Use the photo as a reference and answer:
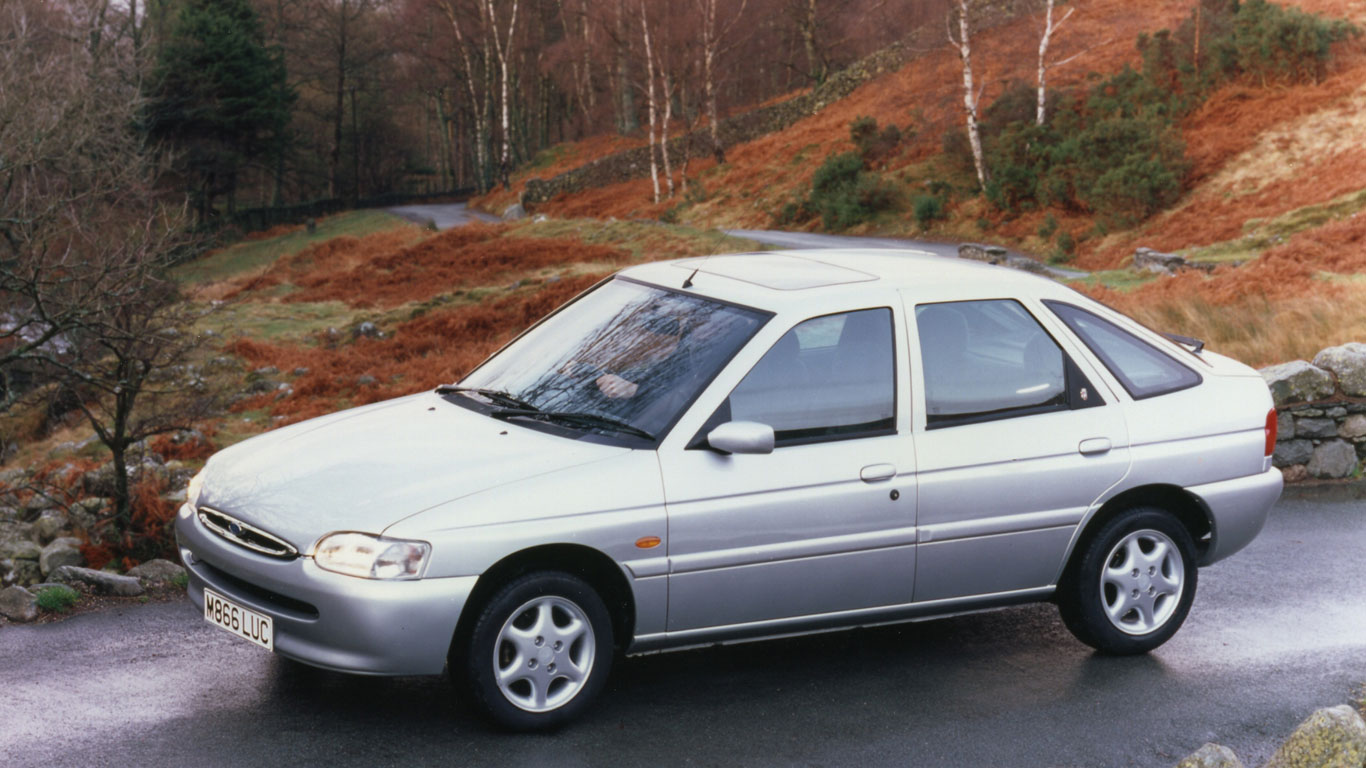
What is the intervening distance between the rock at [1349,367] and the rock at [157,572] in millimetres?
8854

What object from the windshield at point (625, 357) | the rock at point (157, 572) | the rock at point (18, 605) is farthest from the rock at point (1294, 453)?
the rock at point (18, 605)

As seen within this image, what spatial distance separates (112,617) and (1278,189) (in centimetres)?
3022

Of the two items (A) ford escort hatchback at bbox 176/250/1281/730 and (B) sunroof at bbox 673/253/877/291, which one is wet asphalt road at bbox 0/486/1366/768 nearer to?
(A) ford escort hatchback at bbox 176/250/1281/730

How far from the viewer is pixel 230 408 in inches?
719

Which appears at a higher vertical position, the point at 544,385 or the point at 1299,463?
the point at 544,385

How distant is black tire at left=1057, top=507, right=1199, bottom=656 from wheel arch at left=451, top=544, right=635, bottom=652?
2.19 meters

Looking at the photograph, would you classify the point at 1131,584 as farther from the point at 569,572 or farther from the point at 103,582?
the point at 103,582

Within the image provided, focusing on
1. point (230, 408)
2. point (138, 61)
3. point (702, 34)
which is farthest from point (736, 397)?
point (702, 34)

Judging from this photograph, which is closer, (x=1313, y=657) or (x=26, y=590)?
(x=1313, y=657)

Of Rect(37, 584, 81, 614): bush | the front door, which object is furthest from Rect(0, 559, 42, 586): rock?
the front door

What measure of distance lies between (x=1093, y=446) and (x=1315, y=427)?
5508mm

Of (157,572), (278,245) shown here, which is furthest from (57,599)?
(278,245)

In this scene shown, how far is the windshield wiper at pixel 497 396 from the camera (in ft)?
18.4

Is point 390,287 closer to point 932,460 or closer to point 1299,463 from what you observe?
point 1299,463
